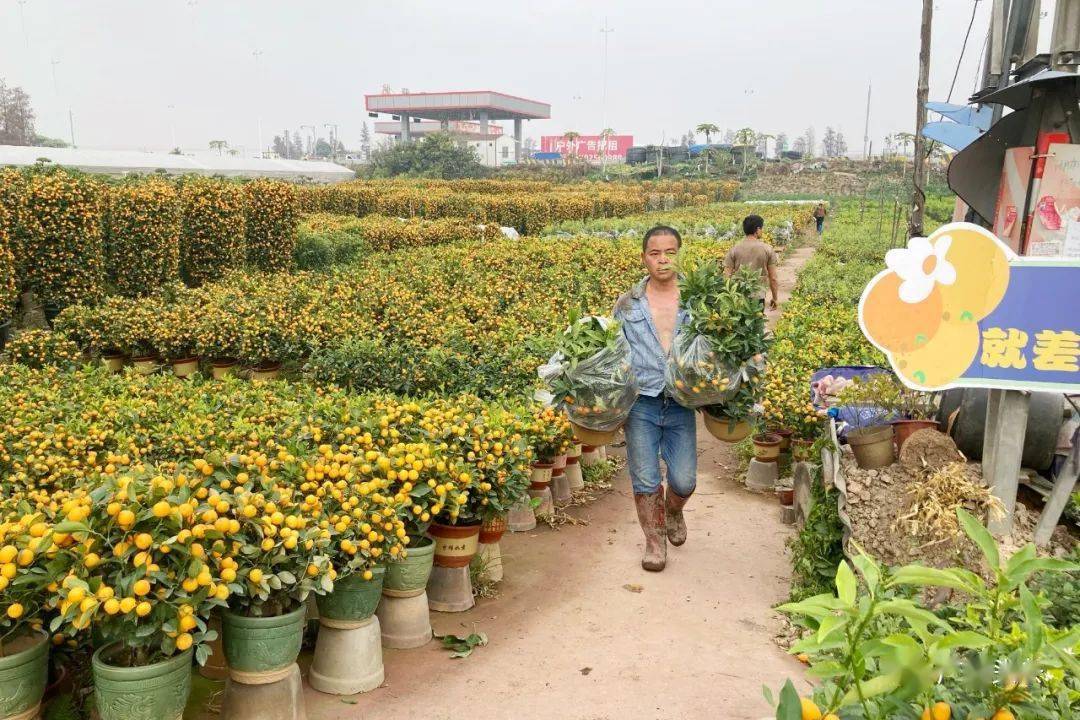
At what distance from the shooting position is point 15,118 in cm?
5844

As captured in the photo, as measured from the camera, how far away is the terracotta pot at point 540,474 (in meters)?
5.13

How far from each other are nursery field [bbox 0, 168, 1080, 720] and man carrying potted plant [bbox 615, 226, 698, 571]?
0.17 m

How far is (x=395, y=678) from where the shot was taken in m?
3.45

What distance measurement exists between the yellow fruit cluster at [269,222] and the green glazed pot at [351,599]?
10.9 metres

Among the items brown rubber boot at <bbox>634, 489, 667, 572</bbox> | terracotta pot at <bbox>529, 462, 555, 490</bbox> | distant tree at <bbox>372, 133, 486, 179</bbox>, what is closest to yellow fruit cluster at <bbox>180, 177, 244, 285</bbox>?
terracotta pot at <bbox>529, 462, 555, 490</bbox>

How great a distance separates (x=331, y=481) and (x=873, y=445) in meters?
2.53

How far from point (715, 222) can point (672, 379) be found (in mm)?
20595

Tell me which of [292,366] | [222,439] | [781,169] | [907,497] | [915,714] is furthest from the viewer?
[781,169]

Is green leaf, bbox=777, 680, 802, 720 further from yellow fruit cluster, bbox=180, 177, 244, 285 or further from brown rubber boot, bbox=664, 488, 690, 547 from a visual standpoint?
yellow fruit cluster, bbox=180, 177, 244, 285

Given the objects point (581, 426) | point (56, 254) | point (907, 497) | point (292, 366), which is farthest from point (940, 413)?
point (56, 254)

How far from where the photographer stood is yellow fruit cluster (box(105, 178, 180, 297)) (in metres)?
10.7

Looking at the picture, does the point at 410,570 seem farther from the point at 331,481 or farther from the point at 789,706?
the point at 789,706

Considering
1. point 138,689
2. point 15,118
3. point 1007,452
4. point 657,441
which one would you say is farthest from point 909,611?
point 15,118

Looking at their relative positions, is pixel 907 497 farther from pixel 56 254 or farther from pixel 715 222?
pixel 715 222
